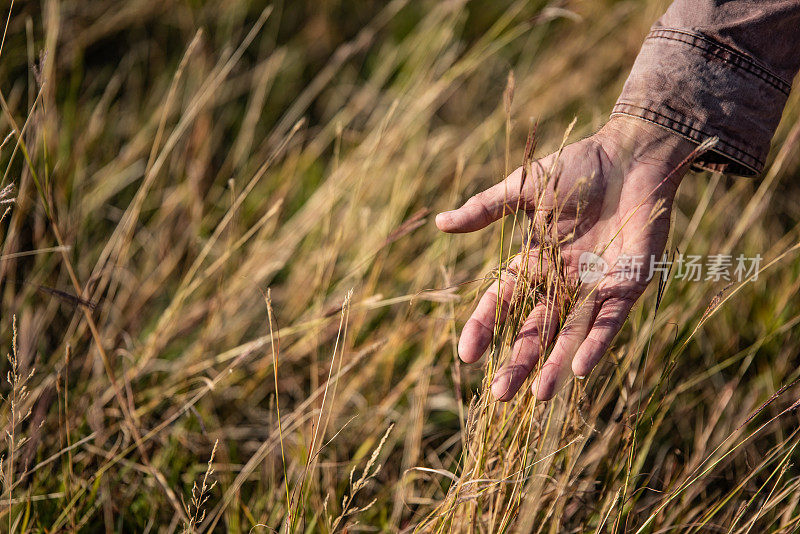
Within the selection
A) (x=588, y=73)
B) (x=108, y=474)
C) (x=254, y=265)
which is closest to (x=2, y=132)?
(x=254, y=265)

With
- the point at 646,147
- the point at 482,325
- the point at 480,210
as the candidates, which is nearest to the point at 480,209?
the point at 480,210

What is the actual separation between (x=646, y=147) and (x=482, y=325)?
0.51 metres

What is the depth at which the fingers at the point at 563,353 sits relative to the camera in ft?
3.11

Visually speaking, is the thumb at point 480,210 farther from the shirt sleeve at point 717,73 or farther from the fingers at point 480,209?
the shirt sleeve at point 717,73

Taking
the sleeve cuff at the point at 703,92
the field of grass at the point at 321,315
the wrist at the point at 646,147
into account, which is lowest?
the field of grass at the point at 321,315

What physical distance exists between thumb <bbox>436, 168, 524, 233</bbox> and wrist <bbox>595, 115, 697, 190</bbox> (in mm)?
270

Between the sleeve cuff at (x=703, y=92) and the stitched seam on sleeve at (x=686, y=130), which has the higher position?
the sleeve cuff at (x=703, y=92)

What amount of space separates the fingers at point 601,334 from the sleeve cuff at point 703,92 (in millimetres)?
393

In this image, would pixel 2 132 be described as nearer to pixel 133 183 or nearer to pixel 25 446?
pixel 133 183

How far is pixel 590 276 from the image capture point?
→ 1081 mm

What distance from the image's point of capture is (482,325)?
1048 millimetres

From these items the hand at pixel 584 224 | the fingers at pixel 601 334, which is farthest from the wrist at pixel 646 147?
the fingers at pixel 601 334

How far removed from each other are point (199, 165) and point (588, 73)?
1.56 metres

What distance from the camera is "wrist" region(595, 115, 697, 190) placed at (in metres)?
1.18
